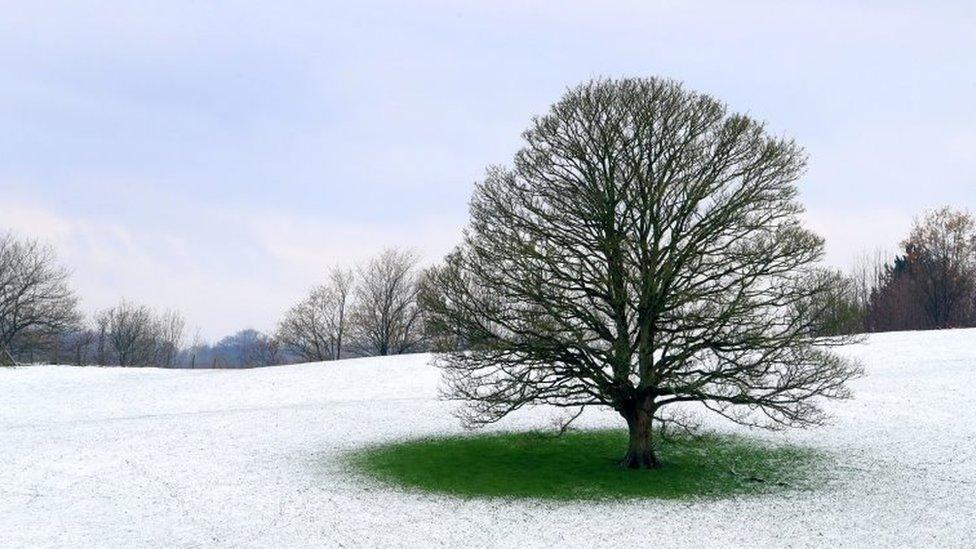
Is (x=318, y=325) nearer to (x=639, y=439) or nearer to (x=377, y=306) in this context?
(x=377, y=306)

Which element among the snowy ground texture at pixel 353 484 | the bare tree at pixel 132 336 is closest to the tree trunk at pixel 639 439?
the snowy ground texture at pixel 353 484

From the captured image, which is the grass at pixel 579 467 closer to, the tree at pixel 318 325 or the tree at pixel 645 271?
the tree at pixel 645 271

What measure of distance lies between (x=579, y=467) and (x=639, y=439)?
7.57 feet

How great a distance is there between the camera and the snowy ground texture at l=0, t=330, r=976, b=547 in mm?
19875

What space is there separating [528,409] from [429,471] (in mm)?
11852

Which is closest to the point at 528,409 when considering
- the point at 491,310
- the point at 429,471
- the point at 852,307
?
the point at 429,471

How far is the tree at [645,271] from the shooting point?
23656 mm

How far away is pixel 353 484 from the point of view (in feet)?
81.3

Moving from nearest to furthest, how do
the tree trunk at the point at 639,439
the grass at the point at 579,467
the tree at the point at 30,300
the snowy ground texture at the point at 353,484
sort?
the snowy ground texture at the point at 353,484 → the grass at the point at 579,467 → the tree trunk at the point at 639,439 → the tree at the point at 30,300

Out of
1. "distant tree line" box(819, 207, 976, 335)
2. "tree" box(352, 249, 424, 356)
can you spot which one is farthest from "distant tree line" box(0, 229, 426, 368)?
"distant tree line" box(819, 207, 976, 335)

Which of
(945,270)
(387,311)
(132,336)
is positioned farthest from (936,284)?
(132,336)

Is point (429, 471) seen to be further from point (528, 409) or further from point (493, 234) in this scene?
point (528, 409)

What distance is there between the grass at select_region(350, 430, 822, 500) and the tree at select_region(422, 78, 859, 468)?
225 cm

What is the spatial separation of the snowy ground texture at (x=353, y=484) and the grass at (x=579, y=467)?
1.02 meters
